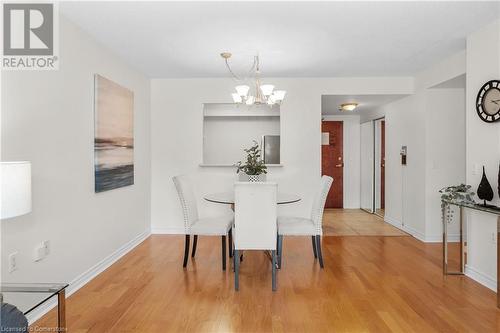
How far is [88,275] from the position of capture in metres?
3.09

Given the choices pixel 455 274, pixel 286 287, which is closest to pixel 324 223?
pixel 455 274

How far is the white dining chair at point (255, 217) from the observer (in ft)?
9.39

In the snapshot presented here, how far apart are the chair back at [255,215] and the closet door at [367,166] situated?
14.8 feet

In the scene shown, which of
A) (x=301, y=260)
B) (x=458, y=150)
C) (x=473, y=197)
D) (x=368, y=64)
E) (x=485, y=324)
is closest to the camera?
(x=485, y=324)

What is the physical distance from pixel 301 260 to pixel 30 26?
128 inches

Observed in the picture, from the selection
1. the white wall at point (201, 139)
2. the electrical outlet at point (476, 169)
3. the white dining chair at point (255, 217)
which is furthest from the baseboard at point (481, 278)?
the white wall at point (201, 139)

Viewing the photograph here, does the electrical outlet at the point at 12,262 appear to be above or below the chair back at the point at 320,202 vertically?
below

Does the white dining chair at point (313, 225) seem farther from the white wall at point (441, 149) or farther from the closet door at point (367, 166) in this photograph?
the closet door at point (367, 166)

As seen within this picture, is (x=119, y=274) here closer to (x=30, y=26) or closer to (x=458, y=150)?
(x=30, y=26)

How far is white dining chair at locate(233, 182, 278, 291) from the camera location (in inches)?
113

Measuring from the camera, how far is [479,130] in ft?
10.1

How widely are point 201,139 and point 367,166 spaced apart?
3792mm

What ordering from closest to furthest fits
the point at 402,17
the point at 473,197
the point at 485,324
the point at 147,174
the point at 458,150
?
the point at 485,324
the point at 402,17
the point at 473,197
the point at 458,150
the point at 147,174

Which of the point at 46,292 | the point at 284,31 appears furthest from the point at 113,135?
the point at 46,292
